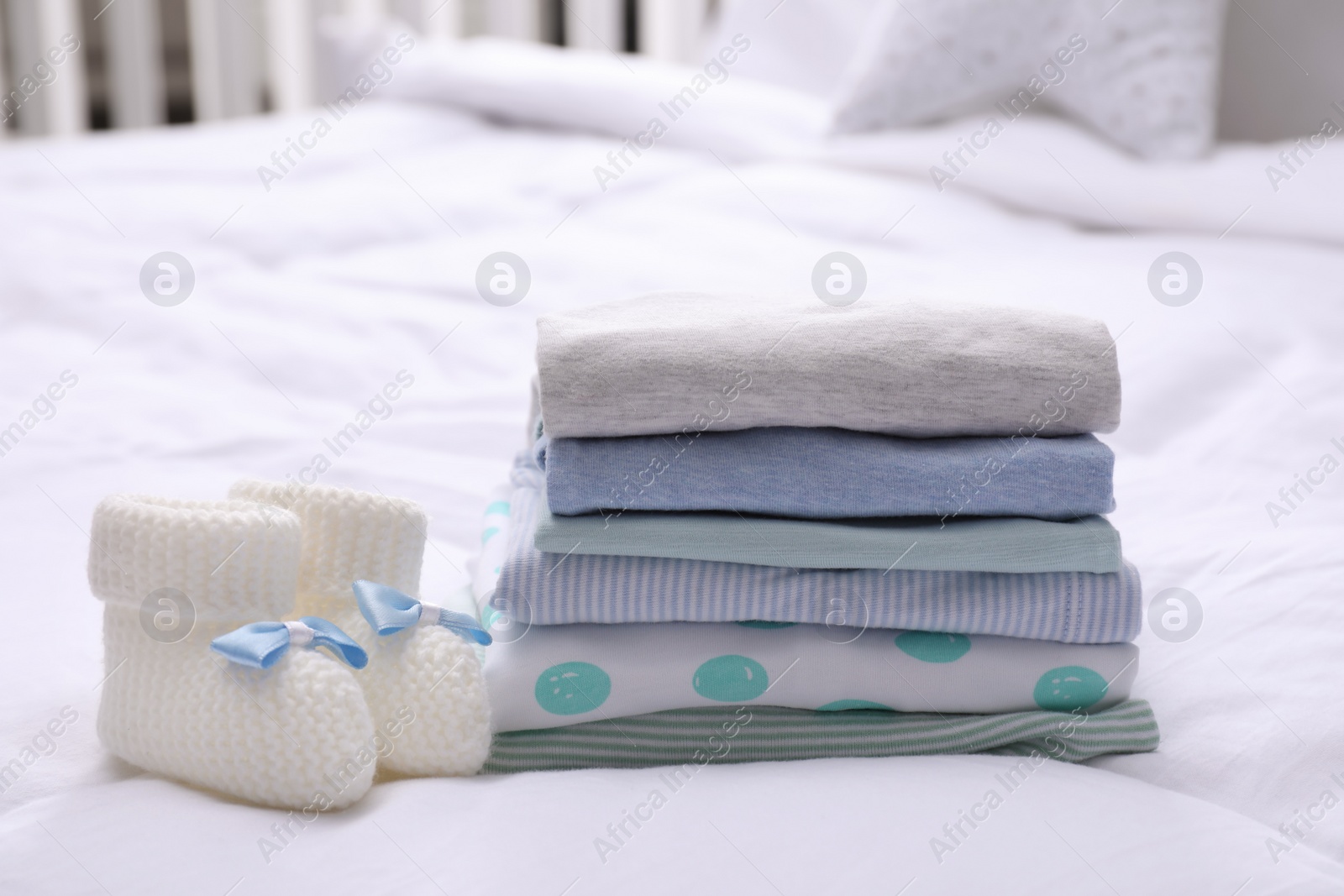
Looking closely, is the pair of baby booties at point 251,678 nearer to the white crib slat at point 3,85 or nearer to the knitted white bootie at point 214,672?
the knitted white bootie at point 214,672

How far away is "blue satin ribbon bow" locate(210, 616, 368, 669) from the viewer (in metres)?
0.54

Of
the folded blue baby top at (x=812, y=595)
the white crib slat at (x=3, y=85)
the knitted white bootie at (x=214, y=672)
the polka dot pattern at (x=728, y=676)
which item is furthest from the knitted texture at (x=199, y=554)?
the white crib slat at (x=3, y=85)

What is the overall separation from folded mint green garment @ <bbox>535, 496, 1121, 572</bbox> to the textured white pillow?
1.18 m

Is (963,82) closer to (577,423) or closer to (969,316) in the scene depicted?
(969,316)

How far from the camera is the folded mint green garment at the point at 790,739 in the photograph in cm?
61

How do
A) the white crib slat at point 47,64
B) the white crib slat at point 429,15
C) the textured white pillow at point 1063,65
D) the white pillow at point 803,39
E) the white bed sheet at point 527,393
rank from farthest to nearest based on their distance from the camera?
the white crib slat at point 429,15 < the white crib slat at point 47,64 < the white pillow at point 803,39 < the textured white pillow at point 1063,65 < the white bed sheet at point 527,393

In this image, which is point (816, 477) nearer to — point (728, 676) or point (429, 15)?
point (728, 676)

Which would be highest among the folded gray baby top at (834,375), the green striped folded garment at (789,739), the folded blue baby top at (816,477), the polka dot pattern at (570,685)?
the folded gray baby top at (834,375)

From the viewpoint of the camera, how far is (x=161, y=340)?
1.22 m

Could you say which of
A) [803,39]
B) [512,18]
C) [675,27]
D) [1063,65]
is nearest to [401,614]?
[1063,65]

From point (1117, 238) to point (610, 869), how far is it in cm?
127

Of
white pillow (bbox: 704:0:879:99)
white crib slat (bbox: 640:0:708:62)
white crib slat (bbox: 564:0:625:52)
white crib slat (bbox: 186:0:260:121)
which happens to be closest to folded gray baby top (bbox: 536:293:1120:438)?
white pillow (bbox: 704:0:879:99)

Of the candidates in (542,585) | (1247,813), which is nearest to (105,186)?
(542,585)

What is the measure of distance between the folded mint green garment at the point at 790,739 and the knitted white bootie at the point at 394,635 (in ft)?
0.12
